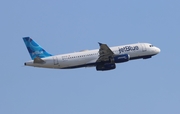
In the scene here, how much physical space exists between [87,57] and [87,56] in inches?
9.0

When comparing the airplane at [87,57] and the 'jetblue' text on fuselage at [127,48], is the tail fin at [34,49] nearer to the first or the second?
the airplane at [87,57]

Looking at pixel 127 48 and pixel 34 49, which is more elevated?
pixel 34 49

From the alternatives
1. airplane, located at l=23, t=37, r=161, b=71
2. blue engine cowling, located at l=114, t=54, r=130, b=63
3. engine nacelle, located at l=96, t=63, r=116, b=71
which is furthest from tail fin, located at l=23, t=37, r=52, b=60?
blue engine cowling, located at l=114, t=54, r=130, b=63

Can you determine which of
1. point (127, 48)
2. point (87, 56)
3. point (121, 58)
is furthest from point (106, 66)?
point (127, 48)

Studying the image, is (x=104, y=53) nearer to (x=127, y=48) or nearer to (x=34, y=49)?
(x=127, y=48)

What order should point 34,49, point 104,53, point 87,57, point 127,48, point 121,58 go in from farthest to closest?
point 127,48, point 87,57, point 121,58, point 104,53, point 34,49

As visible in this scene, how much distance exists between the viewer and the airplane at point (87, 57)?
10012cm

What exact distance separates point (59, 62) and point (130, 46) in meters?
17.2

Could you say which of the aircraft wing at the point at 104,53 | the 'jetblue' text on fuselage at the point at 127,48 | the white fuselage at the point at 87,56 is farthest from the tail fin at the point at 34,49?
the 'jetblue' text on fuselage at the point at 127,48

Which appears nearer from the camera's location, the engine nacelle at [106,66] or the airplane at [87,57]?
the airplane at [87,57]

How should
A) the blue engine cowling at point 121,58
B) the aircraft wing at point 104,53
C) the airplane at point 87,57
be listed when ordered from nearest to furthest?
the airplane at point 87,57
the aircraft wing at point 104,53
the blue engine cowling at point 121,58

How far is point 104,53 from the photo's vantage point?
334 feet

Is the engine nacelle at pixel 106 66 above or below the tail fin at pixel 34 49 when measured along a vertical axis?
below

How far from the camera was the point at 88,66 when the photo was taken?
343 feet
